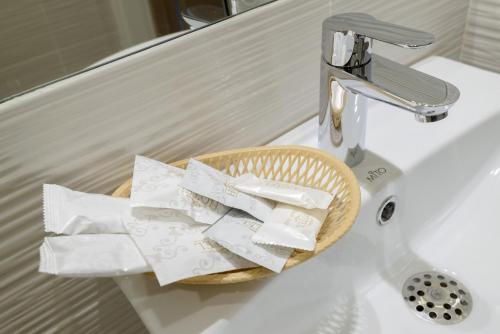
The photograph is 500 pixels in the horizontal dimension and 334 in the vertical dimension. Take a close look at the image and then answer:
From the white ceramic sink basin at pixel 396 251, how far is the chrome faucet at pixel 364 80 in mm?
A: 75

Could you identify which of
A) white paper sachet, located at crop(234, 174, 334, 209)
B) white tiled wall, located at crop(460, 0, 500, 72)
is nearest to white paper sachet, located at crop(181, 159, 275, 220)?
white paper sachet, located at crop(234, 174, 334, 209)

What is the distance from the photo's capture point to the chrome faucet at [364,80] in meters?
0.40

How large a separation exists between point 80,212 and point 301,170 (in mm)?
214

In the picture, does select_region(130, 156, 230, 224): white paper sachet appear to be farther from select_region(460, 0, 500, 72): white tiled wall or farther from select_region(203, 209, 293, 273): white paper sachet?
select_region(460, 0, 500, 72): white tiled wall

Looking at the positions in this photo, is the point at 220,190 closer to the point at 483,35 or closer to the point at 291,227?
the point at 291,227

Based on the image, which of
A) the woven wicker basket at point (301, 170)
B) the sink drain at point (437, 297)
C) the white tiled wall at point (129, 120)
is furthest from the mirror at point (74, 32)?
the sink drain at point (437, 297)

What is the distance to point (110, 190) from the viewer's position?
45 centimetres

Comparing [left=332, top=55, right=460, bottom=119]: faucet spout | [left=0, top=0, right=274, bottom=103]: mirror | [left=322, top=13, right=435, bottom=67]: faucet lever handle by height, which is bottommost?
[left=332, top=55, right=460, bottom=119]: faucet spout

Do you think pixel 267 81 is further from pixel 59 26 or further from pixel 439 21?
pixel 439 21

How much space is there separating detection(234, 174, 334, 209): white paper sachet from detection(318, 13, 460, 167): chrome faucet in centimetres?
10

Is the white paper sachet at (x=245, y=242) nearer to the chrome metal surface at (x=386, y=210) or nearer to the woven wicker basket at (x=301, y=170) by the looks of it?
the woven wicker basket at (x=301, y=170)

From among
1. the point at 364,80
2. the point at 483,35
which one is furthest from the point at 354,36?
the point at 483,35

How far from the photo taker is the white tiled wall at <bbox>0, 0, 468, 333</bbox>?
0.39m

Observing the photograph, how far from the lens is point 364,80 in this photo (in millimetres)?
434
